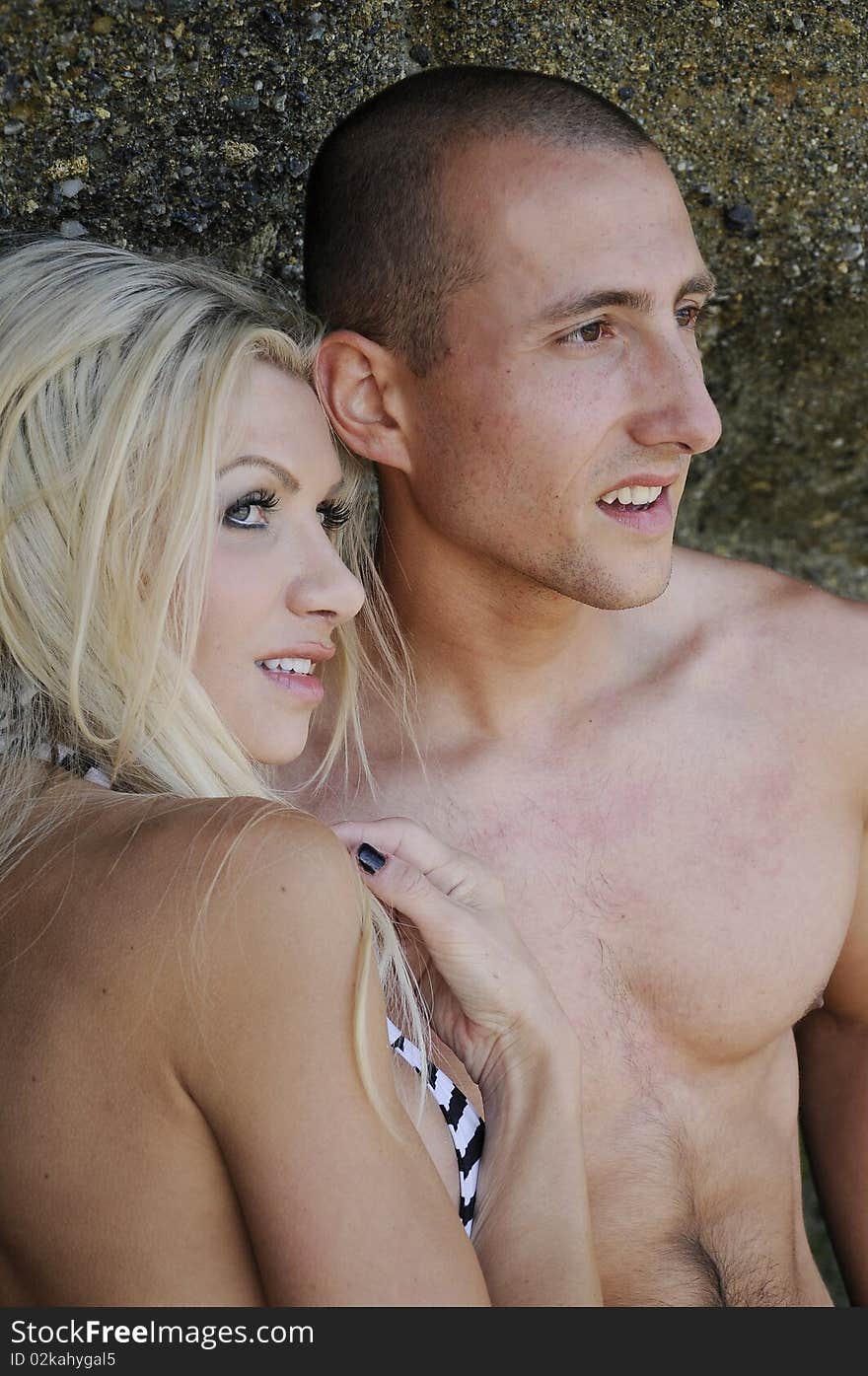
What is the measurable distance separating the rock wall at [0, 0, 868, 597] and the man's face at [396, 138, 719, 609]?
337 millimetres

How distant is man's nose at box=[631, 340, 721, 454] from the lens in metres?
1.86

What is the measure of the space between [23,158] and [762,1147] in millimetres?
1750

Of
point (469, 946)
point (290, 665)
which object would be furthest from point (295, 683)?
point (469, 946)

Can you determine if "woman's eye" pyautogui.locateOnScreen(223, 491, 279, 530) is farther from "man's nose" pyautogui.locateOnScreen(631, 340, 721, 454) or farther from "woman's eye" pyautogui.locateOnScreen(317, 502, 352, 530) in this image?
"man's nose" pyautogui.locateOnScreen(631, 340, 721, 454)

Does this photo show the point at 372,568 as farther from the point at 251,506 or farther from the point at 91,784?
the point at 91,784

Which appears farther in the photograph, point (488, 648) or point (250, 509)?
point (488, 648)

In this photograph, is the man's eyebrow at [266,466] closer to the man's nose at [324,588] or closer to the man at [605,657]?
the man's nose at [324,588]

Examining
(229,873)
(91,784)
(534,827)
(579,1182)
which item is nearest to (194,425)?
(91,784)

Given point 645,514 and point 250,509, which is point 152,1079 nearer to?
point 250,509

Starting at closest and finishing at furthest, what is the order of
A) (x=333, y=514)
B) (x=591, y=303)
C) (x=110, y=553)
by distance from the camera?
(x=110, y=553), (x=591, y=303), (x=333, y=514)

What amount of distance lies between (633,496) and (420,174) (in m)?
0.52

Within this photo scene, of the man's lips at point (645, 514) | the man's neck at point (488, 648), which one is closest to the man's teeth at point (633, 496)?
the man's lips at point (645, 514)

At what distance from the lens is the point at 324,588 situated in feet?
5.70

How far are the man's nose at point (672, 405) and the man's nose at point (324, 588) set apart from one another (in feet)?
1.43
